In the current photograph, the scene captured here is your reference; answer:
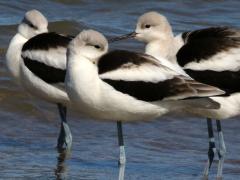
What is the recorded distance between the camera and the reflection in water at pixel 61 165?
9.02 m

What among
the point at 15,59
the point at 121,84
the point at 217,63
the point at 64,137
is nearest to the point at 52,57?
the point at 15,59

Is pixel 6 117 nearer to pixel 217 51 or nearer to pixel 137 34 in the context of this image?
pixel 137 34

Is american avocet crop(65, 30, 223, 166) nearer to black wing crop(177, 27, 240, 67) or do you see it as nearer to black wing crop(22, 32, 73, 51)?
black wing crop(177, 27, 240, 67)

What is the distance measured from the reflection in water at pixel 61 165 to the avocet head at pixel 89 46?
1.39 m

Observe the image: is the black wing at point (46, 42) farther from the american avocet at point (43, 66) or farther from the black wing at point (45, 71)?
the black wing at point (45, 71)

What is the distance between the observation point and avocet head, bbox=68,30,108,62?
821 cm

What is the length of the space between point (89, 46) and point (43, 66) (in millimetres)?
1934

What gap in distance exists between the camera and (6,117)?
11.6 metres

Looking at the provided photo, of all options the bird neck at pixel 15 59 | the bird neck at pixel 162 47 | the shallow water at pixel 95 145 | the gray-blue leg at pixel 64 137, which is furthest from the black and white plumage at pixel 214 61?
the bird neck at pixel 15 59

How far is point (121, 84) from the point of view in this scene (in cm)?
817

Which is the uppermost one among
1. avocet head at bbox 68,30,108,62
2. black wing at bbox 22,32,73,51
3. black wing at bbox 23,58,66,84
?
avocet head at bbox 68,30,108,62

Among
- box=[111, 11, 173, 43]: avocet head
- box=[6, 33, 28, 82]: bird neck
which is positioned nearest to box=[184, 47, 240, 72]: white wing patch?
box=[111, 11, 173, 43]: avocet head

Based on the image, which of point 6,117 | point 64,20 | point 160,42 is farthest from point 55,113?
point 64,20

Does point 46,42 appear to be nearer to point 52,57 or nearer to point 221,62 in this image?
point 52,57
